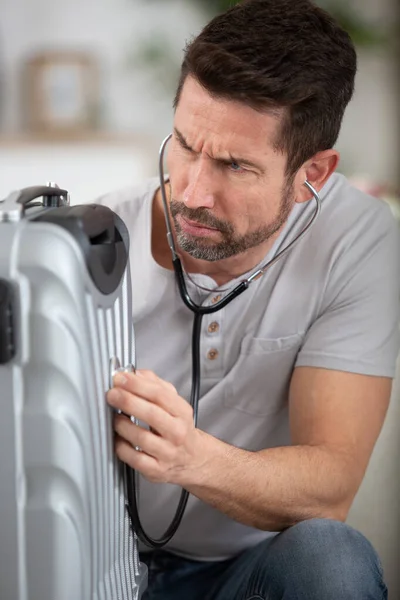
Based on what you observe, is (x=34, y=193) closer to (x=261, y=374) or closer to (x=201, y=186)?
(x=201, y=186)

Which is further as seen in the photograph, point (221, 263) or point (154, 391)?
point (221, 263)

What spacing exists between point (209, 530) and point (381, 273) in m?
0.47

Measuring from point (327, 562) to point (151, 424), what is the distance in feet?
1.11

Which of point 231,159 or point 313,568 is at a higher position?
point 231,159

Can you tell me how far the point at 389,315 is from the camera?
1.33m

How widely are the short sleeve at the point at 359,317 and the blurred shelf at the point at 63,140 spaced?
2.73 metres

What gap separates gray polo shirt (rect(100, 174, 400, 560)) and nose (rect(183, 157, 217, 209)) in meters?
0.19

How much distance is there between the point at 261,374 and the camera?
133cm

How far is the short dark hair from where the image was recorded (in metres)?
1.13

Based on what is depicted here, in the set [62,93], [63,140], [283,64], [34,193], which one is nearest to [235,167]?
[283,64]

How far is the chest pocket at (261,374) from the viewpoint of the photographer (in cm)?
131

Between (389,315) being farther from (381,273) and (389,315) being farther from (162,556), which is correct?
(162,556)

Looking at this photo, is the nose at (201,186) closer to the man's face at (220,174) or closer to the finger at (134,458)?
the man's face at (220,174)


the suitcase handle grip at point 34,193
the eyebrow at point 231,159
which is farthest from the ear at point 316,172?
the suitcase handle grip at point 34,193
